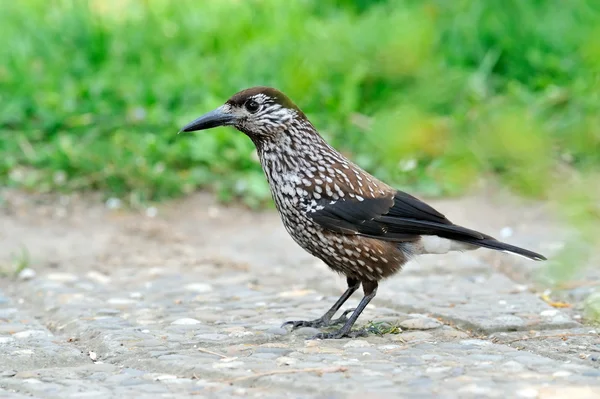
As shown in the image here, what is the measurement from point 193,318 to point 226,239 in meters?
1.83

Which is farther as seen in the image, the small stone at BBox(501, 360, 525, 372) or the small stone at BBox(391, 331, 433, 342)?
the small stone at BBox(391, 331, 433, 342)

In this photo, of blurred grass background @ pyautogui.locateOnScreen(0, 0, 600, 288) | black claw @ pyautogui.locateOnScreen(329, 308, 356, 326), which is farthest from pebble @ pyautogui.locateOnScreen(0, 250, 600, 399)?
blurred grass background @ pyautogui.locateOnScreen(0, 0, 600, 288)

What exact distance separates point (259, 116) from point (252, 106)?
6cm

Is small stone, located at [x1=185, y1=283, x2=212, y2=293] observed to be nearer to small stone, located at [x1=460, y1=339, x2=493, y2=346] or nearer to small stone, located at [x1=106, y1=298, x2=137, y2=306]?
small stone, located at [x1=106, y1=298, x2=137, y2=306]

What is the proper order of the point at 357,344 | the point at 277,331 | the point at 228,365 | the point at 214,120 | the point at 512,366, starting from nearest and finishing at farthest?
the point at 512,366 → the point at 228,365 → the point at 357,344 → the point at 277,331 → the point at 214,120

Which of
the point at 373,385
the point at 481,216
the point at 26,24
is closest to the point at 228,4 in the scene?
the point at 26,24

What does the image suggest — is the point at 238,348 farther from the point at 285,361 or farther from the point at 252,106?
the point at 252,106

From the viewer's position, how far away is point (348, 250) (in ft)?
14.0

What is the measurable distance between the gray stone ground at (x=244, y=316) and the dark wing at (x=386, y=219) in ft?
1.26

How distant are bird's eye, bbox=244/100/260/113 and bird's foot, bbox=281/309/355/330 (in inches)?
42.0

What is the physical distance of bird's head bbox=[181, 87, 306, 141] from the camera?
180 inches

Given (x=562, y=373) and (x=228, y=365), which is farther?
(x=228, y=365)

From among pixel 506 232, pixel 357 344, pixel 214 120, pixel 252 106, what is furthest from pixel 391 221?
pixel 506 232

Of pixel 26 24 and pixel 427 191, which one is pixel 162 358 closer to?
pixel 427 191
